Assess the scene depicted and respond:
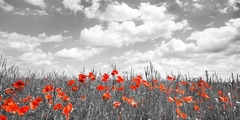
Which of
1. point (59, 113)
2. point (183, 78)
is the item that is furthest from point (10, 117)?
point (183, 78)

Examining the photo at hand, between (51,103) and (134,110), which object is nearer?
(51,103)

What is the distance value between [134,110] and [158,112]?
0.46 meters

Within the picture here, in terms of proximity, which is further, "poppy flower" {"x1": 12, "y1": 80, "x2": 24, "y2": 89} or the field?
"poppy flower" {"x1": 12, "y1": 80, "x2": 24, "y2": 89}

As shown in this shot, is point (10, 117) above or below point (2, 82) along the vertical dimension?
below

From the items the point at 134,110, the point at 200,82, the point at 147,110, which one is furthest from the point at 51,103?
the point at 200,82

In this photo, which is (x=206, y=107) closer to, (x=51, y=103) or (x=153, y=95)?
(x=153, y=95)

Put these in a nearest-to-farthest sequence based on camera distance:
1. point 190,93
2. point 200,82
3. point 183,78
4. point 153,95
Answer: point 153,95
point 200,82
point 190,93
point 183,78

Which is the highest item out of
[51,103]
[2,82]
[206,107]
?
[2,82]

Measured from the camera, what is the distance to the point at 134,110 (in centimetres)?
366

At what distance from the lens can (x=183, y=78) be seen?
6.68m

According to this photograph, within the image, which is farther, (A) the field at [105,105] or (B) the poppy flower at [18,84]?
(B) the poppy flower at [18,84]

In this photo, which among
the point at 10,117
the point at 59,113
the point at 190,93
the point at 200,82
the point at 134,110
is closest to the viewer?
the point at 10,117

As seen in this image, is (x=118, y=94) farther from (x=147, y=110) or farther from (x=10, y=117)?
(x=10, y=117)

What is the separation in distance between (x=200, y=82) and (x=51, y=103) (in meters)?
4.06
